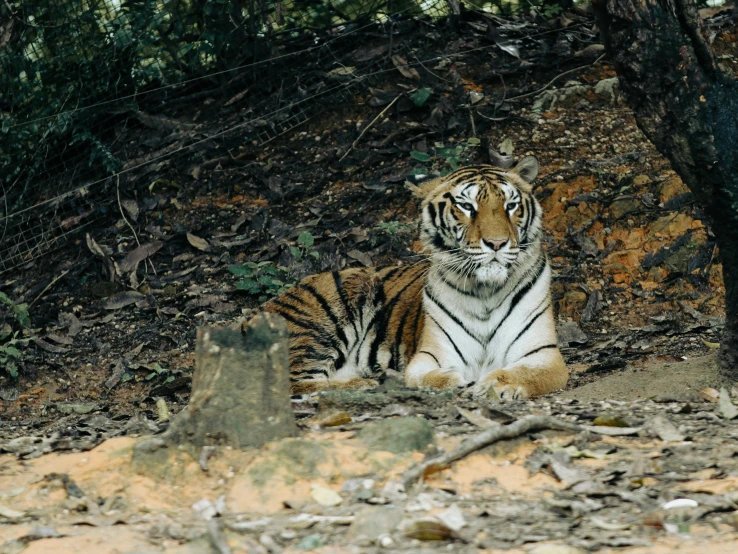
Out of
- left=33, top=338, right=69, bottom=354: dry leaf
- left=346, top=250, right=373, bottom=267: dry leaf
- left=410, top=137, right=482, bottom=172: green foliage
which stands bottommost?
left=33, top=338, right=69, bottom=354: dry leaf

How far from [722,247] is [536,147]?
3.73 meters

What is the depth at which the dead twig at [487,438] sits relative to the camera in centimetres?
311

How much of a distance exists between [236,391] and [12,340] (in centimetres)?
436

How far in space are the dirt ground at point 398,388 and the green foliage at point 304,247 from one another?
0.03 m

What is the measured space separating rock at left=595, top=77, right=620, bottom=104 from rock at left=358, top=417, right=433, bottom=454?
575 cm

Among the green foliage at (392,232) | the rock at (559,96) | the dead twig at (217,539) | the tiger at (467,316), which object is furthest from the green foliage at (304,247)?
the dead twig at (217,539)

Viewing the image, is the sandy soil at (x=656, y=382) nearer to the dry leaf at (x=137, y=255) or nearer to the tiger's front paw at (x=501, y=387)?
the tiger's front paw at (x=501, y=387)

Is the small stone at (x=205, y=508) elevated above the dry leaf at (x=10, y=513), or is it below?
below

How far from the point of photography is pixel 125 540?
2799 mm

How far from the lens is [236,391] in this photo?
10.9 ft

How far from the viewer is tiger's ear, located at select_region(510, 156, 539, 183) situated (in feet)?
19.8

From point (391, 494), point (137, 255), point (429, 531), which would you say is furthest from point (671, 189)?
point (429, 531)

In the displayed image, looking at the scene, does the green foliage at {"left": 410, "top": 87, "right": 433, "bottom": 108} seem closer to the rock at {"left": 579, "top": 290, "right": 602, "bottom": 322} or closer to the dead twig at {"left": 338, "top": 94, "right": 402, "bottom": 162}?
the dead twig at {"left": 338, "top": 94, "right": 402, "bottom": 162}

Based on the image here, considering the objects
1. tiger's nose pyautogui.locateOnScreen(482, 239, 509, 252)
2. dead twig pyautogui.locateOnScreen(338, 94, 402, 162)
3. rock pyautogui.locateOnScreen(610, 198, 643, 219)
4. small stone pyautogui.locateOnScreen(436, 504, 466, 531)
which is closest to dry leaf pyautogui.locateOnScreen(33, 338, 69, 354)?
dead twig pyautogui.locateOnScreen(338, 94, 402, 162)
